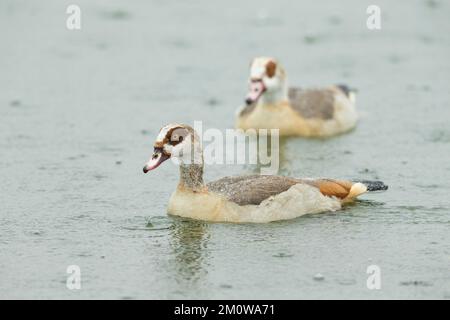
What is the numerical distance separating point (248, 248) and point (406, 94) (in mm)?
7897

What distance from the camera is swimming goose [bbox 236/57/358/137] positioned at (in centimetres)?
1778

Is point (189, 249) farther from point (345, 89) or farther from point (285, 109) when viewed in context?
point (345, 89)

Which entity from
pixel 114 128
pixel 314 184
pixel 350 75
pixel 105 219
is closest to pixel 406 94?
pixel 350 75

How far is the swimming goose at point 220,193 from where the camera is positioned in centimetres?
1297

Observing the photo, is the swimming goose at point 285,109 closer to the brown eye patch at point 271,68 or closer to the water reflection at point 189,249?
the brown eye patch at point 271,68

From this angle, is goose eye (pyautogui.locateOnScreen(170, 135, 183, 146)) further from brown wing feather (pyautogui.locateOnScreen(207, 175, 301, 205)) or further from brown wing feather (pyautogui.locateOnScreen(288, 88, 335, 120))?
brown wing feather (pyautogui.locateOnScreen(288, 88, 335, 120))

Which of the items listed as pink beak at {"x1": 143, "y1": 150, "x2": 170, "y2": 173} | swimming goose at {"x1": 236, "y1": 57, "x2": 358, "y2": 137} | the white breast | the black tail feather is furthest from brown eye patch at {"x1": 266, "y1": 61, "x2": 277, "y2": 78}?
pink beak at {"x1": 143, "y1": 150, "x2": 170, "y2": 173}

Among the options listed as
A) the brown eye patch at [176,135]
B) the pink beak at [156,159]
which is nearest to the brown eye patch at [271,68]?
the brown eye patch at [176,135]

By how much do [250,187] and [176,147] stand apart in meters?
0.88

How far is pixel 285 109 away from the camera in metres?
18.0

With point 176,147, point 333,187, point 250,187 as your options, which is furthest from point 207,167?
point 176,147

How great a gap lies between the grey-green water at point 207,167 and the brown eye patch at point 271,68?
904 millimetres

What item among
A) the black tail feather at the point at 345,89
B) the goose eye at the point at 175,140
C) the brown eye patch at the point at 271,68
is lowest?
the goose eye at the point at 175,140
